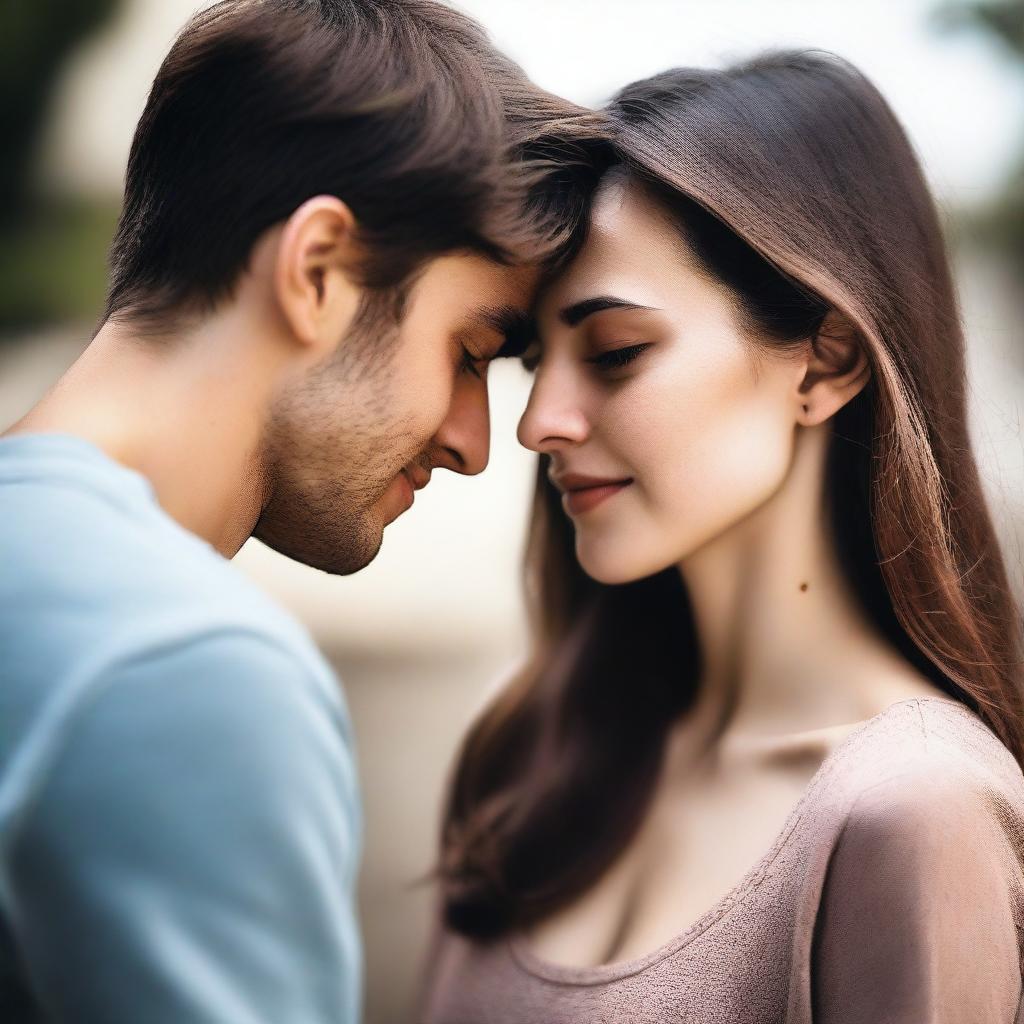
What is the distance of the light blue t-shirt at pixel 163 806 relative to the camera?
3.14ft

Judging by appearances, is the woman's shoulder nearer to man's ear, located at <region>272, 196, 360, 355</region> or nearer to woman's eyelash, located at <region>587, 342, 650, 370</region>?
woman's eyelash, located at <region>587, 342, 650, 370</region>

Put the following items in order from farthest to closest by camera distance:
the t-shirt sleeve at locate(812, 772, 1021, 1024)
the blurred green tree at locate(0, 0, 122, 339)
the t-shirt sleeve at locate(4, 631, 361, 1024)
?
1. the blurred green tree at locate(0, 0, 122, 339)
2. the t-shirt sleeve at locate(812, 772, 1021, 1024)
3. the t-shirt sleeve at locate(4, 631, 361, 1024)

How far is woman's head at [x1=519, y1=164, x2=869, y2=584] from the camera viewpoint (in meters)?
1.77

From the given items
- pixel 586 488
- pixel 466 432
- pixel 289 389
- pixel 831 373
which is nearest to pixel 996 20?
pixel 831 373

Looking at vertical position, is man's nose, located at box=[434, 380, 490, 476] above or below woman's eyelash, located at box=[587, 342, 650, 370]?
below

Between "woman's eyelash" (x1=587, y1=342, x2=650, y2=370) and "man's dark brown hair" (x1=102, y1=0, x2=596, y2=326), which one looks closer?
"man's dark brown hair" (x1=102, y1=0, x2=596, y2=326)

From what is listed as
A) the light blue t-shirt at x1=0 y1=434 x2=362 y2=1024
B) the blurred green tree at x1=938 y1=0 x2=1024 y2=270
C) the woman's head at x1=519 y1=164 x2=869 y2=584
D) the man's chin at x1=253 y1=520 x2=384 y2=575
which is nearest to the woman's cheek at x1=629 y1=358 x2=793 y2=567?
the woman's head at x1=519 y1=164 x2=869 y2=584

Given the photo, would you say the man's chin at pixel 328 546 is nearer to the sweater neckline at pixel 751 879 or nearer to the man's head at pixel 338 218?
the man's head at pixel 338 218

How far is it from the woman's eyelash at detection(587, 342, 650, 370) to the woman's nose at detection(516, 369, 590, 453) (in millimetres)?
54

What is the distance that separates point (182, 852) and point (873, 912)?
902 millimetres

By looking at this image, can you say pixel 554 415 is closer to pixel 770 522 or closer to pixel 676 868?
pixel 770 522

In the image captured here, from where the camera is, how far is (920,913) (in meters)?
1.44

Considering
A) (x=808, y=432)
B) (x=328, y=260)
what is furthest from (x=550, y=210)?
(x=808, y=432)

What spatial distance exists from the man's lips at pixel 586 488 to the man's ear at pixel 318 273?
0.52 meters
